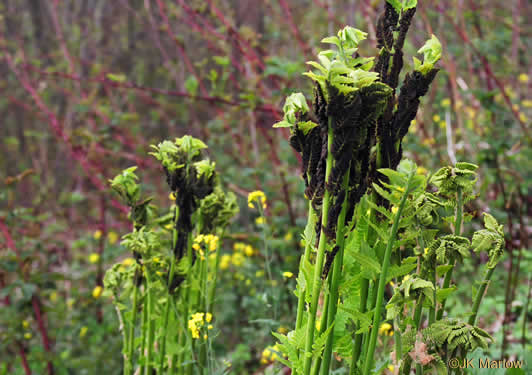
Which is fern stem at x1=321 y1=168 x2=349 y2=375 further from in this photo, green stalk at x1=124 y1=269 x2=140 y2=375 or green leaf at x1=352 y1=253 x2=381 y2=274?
green stalk at x1=124 y1=269 x2=140 y2=375

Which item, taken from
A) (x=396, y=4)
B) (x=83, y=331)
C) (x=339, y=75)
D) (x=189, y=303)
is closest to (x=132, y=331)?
(x=189, y=303)

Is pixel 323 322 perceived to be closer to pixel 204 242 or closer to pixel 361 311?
pixel 361 311

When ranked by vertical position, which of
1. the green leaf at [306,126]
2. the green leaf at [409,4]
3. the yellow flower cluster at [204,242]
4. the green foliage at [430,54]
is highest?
the green leaf at [409,4]

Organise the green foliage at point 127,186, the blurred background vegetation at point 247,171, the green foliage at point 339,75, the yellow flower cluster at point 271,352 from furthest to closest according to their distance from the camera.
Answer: the blurred background vegetation at point 247,171
the green foliage at point 127,186
the yellow flower cluster at point 271,352
the green foliage at point 339,75

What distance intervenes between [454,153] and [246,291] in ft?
5.14

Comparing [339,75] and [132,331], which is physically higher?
[339,75]

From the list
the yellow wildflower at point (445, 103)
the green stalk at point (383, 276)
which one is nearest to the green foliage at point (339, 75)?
the green stalk at point (383, 276)

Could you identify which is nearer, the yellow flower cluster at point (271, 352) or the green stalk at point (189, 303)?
the yellow flower cluster at point (271, 352)

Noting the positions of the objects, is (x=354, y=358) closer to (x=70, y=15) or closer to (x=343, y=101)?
(x=343, y=101)

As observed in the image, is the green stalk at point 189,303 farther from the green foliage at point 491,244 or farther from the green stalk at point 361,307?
the green foliage at point 491,244

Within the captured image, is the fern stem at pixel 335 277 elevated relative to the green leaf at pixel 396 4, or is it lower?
lower

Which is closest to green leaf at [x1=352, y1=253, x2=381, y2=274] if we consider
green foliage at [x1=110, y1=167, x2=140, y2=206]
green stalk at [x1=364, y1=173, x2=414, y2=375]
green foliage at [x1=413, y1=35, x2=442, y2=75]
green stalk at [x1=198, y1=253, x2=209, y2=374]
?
green stalk at [x1=364, y1=173, x2=414, y2=375]

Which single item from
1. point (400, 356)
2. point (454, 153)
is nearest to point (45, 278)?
point (400, 356)

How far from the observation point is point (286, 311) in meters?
2.20
